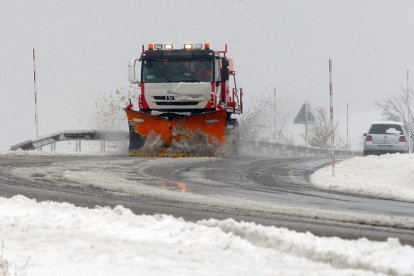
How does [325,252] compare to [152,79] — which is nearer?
[325,252]

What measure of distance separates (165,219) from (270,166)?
11170 mm

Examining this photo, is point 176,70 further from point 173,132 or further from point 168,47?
point 173,132

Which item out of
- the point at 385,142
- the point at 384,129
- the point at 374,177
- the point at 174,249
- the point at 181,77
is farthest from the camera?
the point at 384,129

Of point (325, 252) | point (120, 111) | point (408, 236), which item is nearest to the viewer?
point (325, 252)

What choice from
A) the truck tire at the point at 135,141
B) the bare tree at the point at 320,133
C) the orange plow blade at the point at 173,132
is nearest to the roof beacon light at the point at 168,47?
the orange plow blade at the point at 173,132

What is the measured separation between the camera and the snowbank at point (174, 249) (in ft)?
17.0

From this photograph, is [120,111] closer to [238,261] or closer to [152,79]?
[152,79]

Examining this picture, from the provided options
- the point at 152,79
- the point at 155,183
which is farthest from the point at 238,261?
the point at 152,79

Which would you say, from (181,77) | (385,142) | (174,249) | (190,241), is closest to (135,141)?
(181,77)

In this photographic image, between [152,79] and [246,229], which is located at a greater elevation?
[152,79]

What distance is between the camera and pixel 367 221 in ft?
26.4

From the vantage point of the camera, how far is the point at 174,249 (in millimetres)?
5938

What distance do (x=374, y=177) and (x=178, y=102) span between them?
7984 millimetres

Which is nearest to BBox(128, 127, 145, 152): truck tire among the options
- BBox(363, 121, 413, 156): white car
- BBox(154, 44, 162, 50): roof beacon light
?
BBox(154, 44, 162, 50): roof beacon light
